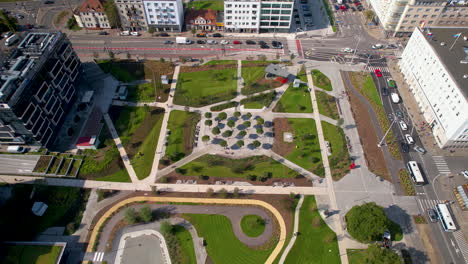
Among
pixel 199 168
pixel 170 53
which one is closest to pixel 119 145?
pixel 199 168

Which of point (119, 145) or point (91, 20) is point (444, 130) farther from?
point (91, 20)

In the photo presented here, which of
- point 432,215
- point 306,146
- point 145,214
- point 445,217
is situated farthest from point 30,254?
point 445,217

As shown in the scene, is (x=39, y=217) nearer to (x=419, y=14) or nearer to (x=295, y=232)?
(x=295, y=232)

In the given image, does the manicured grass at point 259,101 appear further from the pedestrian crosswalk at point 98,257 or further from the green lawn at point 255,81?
the pedestrian crosswalk at point 98,257

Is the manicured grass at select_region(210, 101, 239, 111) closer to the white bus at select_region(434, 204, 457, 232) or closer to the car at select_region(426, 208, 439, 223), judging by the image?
the car at select_region(426, 208, 439, 223)

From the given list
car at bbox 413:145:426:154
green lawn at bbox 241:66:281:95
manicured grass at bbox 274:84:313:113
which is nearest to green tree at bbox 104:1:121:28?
green lawn at bbox 241:66:281:95
